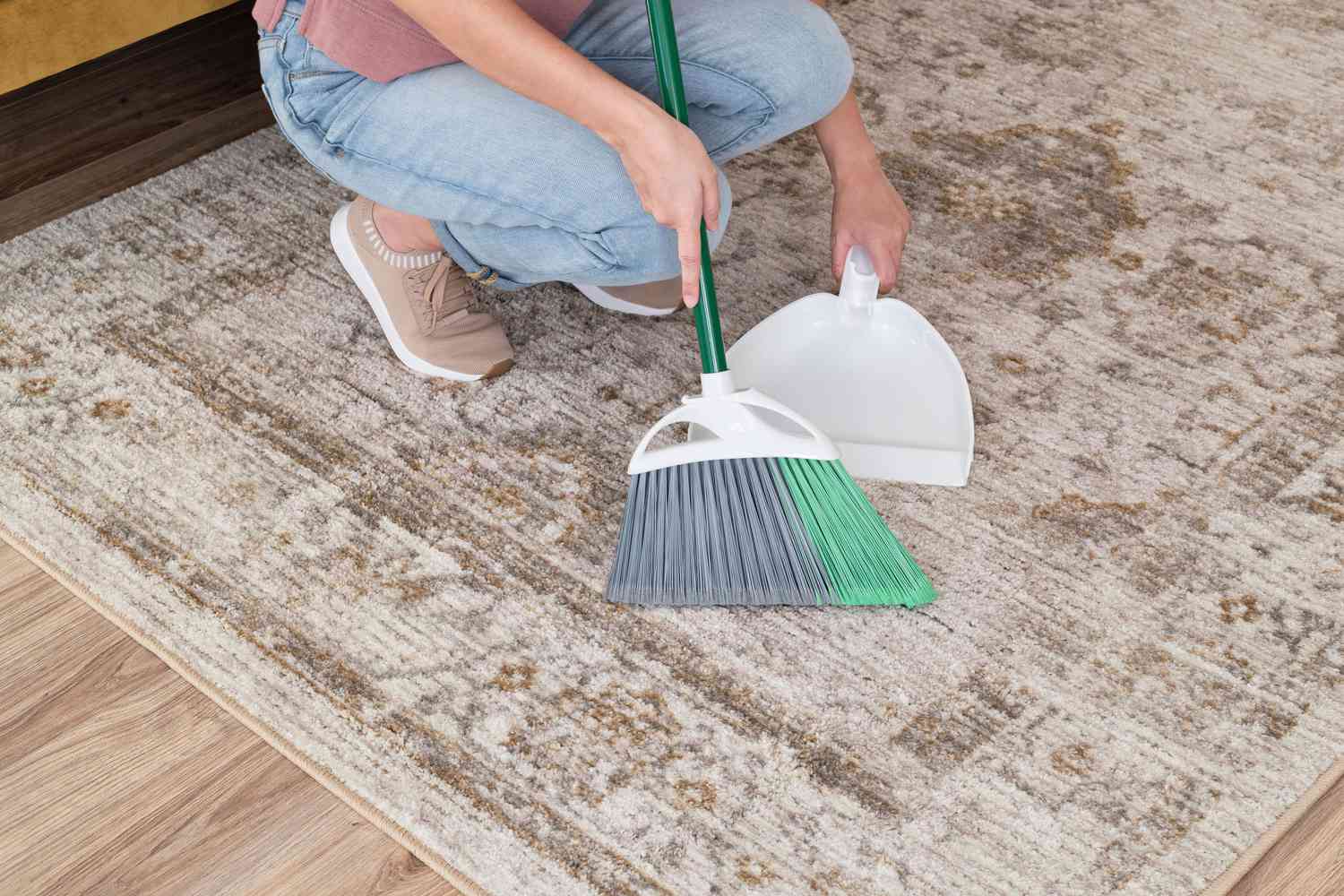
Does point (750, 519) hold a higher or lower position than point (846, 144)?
lower

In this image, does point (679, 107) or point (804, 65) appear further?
point (804, 65)

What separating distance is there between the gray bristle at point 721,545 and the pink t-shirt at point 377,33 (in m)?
0.43

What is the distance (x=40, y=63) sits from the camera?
59.2 inches

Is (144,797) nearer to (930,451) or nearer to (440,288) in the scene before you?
(440,288)

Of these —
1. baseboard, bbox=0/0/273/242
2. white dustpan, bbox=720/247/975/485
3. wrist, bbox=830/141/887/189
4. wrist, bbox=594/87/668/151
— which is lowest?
baseboard, bbox=0/0/273/242

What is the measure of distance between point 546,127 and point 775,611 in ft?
1.53

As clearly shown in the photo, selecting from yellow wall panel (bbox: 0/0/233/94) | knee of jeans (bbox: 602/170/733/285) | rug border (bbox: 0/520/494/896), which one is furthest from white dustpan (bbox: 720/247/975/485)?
yellow wall panel (bbox: 0/0/233/94)

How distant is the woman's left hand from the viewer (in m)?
1.26

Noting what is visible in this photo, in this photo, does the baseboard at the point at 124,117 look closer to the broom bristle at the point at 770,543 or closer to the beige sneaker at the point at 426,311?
the beige sneaker at the point at 426,311

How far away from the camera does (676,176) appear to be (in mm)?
1017

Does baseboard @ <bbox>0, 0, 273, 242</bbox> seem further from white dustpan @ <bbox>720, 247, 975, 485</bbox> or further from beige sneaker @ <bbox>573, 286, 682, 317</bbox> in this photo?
white dustpan @ <bbox>720, 247, 975, 485</bbox>

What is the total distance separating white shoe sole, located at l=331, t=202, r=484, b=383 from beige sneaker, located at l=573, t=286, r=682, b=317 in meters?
0.17

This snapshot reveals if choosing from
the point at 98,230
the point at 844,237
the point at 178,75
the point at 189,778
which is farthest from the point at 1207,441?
the point at 178,75

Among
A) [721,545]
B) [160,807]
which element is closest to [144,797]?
[160,807]
